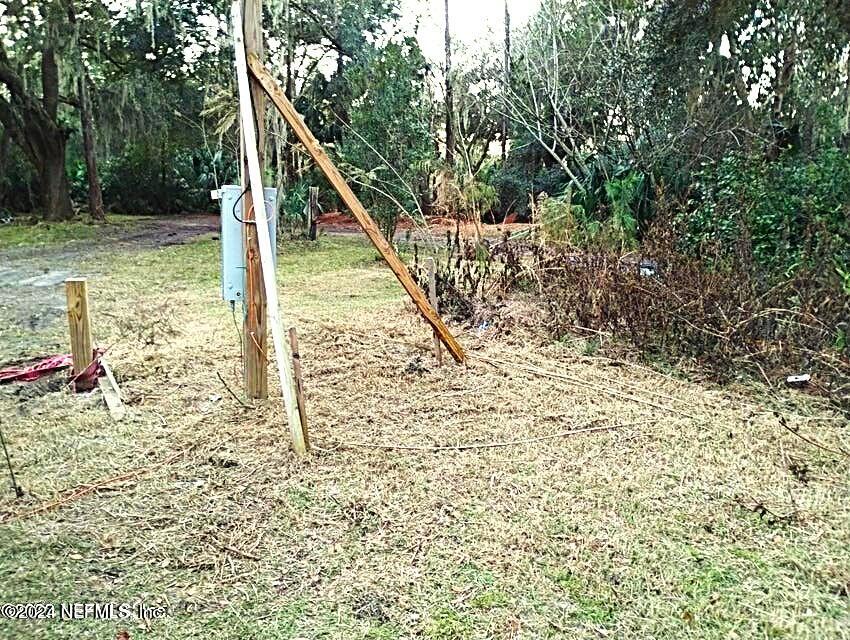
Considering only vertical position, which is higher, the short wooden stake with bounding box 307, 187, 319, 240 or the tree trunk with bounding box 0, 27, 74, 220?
the tree trunk with bounding box 0, 27, 74, 220

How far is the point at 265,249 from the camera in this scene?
3.08 metres

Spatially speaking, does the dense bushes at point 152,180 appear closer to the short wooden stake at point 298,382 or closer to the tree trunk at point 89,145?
the tree trunk at point 89,145

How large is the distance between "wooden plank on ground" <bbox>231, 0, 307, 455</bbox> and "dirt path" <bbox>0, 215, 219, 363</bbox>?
2.48 metres

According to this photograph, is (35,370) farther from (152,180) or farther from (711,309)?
(152,180)

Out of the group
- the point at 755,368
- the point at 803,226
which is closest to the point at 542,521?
the point at 755,368

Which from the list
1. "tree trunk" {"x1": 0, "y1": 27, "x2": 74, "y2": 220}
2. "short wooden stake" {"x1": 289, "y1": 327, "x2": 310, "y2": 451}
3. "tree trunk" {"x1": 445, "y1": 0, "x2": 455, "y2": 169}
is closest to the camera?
"short wooden stake" {"x1": 289, "y1": 327, "x2": 310, "y2": 451}

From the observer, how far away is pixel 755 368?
4.05 metres

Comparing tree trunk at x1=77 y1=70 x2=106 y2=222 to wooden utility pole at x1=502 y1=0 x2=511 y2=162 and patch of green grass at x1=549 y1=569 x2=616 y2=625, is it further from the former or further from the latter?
patch of green grass at x1=549 y1=569 x2=616 y2=625

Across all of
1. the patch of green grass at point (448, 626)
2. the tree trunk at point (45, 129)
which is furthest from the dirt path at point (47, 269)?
the patch of green grass at point (448, 626)

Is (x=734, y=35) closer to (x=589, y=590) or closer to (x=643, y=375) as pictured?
(x=643, y=375)

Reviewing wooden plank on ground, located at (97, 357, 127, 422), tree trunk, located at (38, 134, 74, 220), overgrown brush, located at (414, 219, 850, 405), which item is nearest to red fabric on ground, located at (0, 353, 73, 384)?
wooden plank on ground, located at (97, 357, 127, 422)

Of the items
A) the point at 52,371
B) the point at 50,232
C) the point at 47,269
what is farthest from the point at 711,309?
the point at 50,232

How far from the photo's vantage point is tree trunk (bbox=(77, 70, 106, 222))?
13.4 metres

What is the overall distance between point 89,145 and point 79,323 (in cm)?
1188
